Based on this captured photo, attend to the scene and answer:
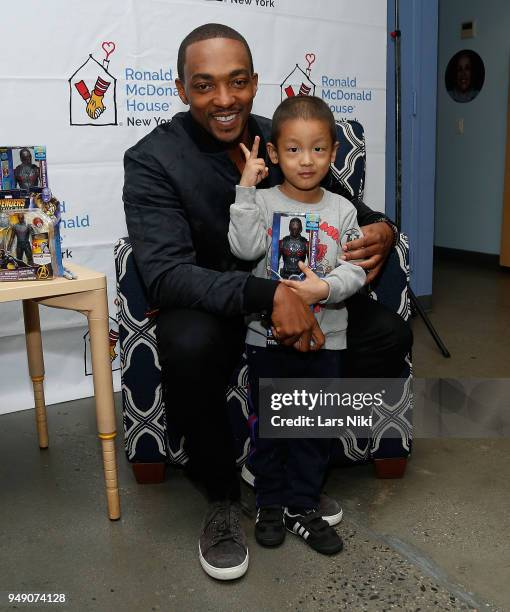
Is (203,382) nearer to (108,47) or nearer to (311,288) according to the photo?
(311,288)

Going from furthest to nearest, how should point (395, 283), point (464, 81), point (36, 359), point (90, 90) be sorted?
point (464, 81) < point (90, 90) < point (36, 359) < point (395, 283)

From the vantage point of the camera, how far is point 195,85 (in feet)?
5.59

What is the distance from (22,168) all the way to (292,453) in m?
0.94

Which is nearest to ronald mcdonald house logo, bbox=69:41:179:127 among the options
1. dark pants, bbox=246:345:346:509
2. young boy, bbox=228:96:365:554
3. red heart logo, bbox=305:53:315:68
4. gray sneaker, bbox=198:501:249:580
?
red heart logo, bbox=305:53:315:68

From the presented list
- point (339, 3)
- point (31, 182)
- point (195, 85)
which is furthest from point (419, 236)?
point (31, 182)

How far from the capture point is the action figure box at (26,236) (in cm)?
154

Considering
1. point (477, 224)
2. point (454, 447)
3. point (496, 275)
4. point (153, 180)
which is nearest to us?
point (153, 180)

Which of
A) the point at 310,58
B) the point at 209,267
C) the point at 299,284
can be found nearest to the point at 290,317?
the point at 299,284

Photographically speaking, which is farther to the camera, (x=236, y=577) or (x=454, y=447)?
(x=454, y=447)

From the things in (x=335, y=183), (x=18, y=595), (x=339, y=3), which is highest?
(x=339, y=3)

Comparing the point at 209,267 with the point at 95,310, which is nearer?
the point at 95,310

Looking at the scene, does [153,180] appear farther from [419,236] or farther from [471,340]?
[419,236]

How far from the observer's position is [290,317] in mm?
1512

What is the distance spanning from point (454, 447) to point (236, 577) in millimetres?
966
